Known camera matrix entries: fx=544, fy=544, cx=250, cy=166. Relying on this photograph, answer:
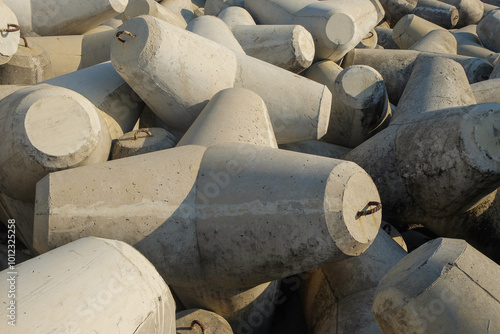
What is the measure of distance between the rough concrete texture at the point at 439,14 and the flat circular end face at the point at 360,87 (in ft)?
10.6

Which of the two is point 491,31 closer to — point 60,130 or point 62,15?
point 62,15

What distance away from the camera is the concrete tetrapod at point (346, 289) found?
207cm

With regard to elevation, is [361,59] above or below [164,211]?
below

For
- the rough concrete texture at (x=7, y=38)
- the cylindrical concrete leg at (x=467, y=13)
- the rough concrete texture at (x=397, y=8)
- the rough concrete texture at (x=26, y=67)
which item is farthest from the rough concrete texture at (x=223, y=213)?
the cylindrical concrete leg at (x=467, y=13)

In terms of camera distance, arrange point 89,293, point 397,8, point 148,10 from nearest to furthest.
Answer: point 89,293
point 148,10
point 397,8

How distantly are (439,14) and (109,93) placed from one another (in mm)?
4580

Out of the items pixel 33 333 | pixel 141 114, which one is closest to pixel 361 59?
pixel 141 114

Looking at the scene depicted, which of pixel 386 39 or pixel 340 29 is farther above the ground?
pixel 340 29

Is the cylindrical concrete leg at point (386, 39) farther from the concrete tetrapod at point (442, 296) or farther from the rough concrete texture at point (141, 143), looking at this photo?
the concrete tetrapod at point (442, 296)

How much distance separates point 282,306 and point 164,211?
885 millimetres

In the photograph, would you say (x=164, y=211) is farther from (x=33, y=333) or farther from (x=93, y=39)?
(x=93, y=39)

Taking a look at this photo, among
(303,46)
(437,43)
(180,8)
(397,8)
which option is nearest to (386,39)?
(397,8)

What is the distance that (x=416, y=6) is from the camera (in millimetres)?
6316

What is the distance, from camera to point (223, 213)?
1.89 meters
